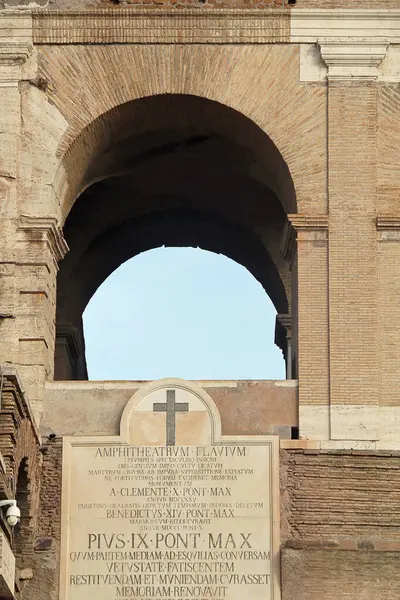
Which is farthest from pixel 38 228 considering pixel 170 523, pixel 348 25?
pixel 348 25

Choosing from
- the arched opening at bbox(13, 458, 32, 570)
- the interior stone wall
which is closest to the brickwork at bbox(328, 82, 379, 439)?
the interior stone wall

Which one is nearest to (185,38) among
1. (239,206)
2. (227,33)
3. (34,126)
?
(227,33)

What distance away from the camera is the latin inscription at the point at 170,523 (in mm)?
26750

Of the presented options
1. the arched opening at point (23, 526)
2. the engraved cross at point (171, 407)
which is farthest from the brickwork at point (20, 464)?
the engraved cross at point (171, 407)

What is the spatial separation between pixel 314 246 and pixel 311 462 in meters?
3.02

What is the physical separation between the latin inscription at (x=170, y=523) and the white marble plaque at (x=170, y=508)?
12mm

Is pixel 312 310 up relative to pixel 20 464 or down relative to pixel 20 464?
up

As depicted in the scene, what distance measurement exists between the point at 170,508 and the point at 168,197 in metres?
7.54

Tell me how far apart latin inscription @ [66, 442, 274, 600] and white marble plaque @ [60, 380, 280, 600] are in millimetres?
12

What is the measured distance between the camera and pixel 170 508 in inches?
1069

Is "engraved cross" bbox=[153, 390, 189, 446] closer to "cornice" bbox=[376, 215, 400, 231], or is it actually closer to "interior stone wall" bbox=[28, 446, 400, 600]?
"interior stone wall" bbox=[28, 446, 400, 600]

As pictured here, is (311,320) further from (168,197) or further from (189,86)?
(168,197)

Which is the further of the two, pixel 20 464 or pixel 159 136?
pixel 159 136

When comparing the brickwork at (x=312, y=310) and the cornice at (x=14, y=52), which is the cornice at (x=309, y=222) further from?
the cornice at (x=14, y=52)
